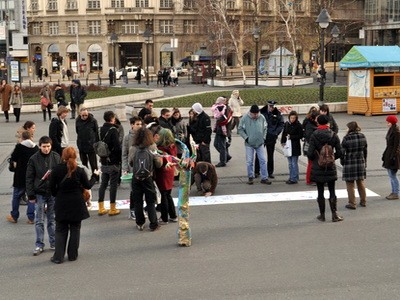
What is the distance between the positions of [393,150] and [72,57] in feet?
240

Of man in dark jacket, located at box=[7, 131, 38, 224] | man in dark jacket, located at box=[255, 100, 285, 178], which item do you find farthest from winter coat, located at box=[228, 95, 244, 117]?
man in dark jacket, located at box=[7, 131, 38, 224]

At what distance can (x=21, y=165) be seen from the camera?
9945 mm

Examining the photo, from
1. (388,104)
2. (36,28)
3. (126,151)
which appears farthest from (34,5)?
(126,151)

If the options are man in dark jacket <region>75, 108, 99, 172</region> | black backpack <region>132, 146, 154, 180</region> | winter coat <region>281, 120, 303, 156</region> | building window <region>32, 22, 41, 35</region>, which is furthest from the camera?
building window <region>32, 22, 41, 35</region>

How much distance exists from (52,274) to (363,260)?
12.6 feet

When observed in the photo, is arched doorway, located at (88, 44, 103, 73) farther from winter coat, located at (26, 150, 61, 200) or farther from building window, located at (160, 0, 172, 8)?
winter coat, located at (26, 150, 61, 200)

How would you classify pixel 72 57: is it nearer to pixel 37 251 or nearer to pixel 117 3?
pixel 117 3

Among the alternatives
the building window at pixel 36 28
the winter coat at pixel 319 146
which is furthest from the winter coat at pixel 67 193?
the building window at pixel 36 28

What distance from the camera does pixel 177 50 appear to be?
78438 mm

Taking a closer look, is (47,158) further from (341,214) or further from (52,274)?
(341,214)

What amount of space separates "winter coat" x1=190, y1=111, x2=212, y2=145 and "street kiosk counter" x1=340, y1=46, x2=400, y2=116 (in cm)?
1201

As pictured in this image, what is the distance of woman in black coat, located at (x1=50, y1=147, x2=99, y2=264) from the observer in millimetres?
7832

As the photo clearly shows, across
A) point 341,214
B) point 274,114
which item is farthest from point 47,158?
point 274,114

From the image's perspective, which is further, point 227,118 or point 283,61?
point 283,61
